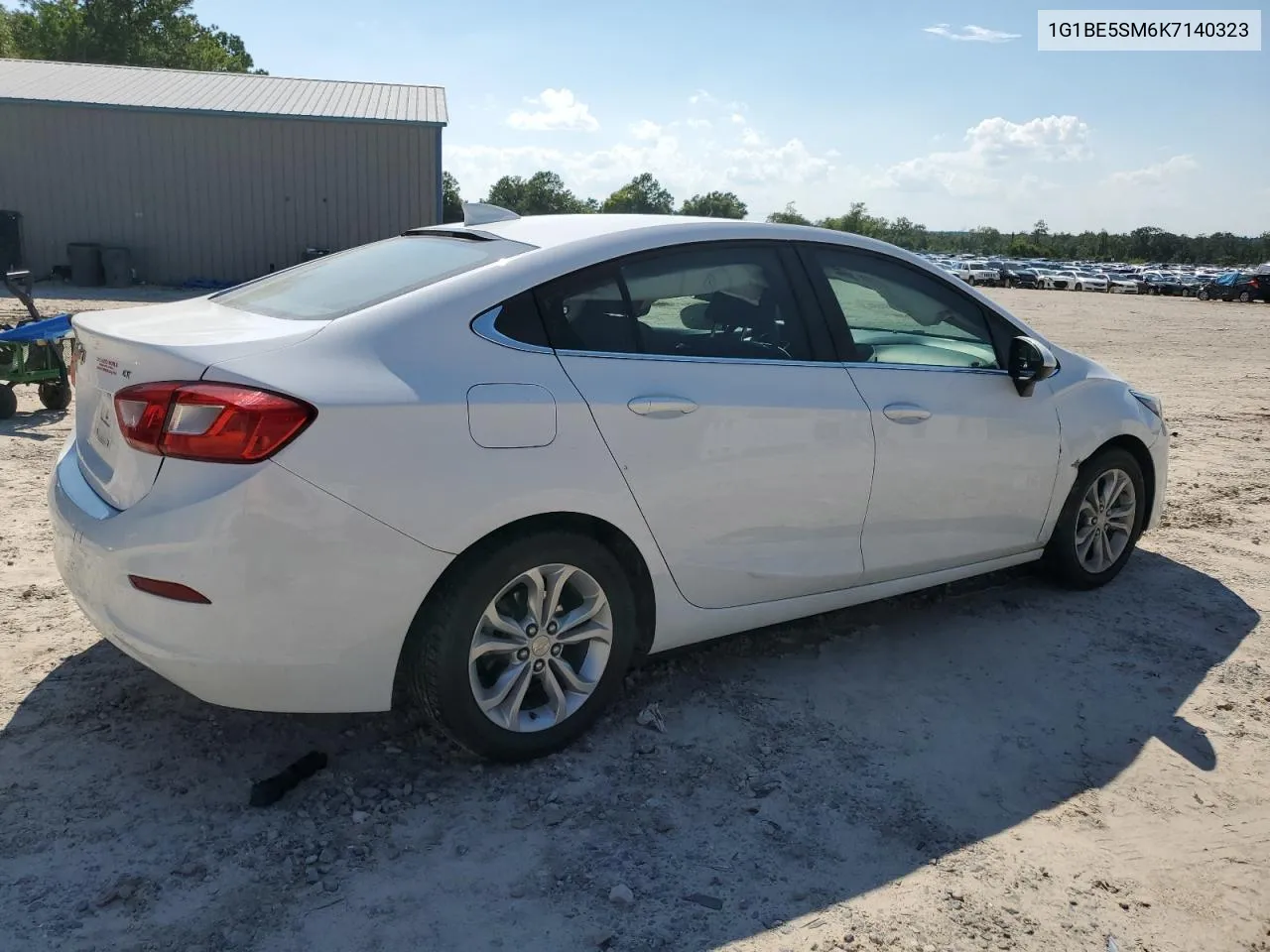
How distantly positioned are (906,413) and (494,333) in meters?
1.65

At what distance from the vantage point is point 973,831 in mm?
3043

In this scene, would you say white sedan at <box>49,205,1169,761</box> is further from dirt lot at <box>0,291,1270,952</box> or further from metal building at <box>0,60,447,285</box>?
metal building at <box>0,60,447,285</box>

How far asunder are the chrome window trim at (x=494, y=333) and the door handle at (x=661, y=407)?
1.11ft

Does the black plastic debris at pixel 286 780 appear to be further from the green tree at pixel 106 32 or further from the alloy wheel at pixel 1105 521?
the green tree at pixel 106 32

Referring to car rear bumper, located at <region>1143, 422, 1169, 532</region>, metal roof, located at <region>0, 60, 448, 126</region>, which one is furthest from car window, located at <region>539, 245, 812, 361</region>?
metal roof, located at <region>0, 60, 448, 126</region>

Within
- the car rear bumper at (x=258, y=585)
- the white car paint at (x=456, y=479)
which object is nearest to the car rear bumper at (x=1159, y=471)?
the white car paint at (x=456, y=479)

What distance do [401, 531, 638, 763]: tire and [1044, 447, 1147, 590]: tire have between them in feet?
7.76

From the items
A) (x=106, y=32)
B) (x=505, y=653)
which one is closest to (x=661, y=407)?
(x=505, y=653)

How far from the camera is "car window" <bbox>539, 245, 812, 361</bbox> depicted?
3295 millimetres

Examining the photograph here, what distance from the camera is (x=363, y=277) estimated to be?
349 cm

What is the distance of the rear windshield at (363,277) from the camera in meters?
3.24

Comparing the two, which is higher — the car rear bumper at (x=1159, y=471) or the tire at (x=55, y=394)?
the car rear bumper at (x=1159, y=471)

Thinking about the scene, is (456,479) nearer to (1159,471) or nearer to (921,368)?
(921,368)

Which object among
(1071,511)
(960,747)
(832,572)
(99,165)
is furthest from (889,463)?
(99,165)
